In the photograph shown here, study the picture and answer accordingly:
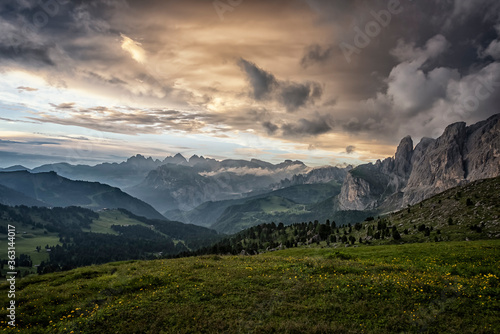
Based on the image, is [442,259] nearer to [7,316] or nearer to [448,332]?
[448,332]

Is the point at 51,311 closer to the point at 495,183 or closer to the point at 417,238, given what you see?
the point at 417,238

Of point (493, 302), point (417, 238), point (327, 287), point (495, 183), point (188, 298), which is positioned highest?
point (495, 183)

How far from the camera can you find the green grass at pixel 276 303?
64.6ft

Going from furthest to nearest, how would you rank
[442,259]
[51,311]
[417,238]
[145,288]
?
[417,238], [442,259], [145,288], [51,311]

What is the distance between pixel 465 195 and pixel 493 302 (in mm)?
107727

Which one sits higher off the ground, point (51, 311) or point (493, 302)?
point (493, 302)

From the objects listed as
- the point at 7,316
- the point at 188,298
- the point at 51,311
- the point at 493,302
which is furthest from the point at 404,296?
the point at 7,316

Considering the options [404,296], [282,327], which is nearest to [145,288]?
[282,327]

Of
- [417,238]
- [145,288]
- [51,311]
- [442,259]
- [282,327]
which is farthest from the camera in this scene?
[417,238]

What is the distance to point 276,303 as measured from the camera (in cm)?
2342

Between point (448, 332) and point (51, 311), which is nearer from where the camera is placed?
point (448, 332)

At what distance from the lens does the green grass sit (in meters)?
19.7

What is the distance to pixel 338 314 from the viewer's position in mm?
21078

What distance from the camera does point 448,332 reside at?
18078 mm
